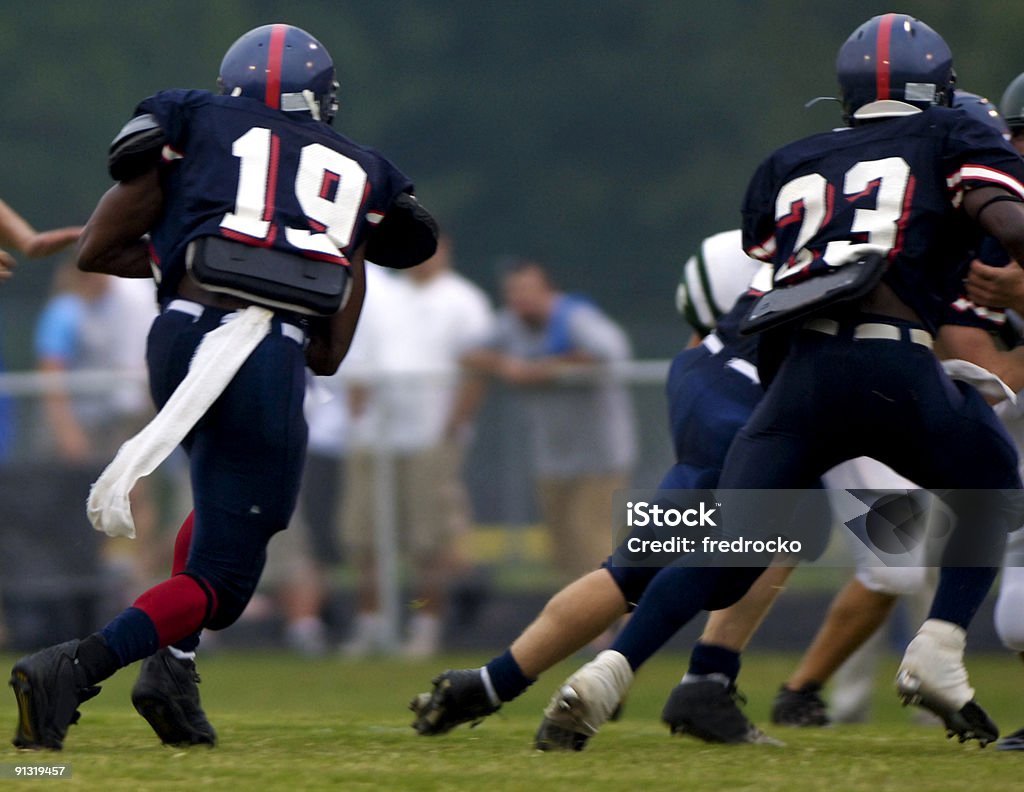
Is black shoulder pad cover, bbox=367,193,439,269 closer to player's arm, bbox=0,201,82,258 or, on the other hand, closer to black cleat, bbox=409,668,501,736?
player's arm, bbox=0,201,82,258

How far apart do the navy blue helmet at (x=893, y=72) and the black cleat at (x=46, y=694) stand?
236 centimetres

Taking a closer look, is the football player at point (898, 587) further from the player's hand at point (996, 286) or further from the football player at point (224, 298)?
the football player at point (224, 298)

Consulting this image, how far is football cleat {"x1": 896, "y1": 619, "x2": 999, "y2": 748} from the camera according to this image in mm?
4551

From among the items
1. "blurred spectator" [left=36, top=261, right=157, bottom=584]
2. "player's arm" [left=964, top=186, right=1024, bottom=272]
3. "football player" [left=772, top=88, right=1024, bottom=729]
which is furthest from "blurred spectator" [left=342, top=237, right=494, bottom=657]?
"player's arm" [left=964, top=186, right=1024, bottom=272]

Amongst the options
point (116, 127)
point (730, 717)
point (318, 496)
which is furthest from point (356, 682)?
point (116, 127)

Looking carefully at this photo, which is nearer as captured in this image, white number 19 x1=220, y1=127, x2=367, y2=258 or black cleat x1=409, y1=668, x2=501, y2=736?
white number 19 x1=220, y1=127, x2=367, y2=258

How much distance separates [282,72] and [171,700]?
1.64 meters

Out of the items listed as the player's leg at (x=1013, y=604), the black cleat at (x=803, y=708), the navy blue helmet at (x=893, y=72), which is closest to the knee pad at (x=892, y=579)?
the black cleat at (x=803, y=708)

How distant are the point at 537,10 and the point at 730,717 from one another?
66.4 ft

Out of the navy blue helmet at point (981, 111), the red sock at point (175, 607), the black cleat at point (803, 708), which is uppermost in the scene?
the navy blue helmet at point (981, 111)

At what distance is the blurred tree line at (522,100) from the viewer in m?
22.1

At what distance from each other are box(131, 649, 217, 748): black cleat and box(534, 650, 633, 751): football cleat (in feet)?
2.93

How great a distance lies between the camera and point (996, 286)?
16.4 ft

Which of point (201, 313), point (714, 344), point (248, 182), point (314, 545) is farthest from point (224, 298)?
point (314, 545)
